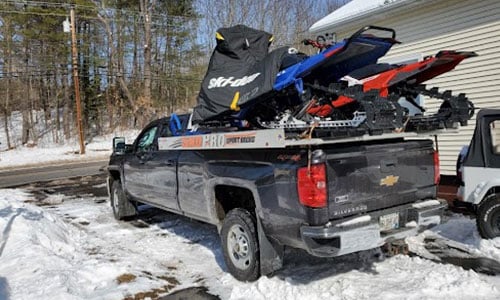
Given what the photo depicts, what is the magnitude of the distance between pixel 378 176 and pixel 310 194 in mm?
824

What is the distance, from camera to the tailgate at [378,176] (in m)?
4.07

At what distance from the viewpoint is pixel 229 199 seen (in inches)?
218

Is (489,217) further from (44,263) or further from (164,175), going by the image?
(44,263)

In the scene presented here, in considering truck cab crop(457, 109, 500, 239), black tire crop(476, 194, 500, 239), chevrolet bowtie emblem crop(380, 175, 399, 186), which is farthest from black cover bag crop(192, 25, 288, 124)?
black tire crop(476, 194, 500, 239)

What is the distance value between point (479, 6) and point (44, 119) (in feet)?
111

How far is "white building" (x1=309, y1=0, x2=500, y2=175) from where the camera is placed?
958 centimetres

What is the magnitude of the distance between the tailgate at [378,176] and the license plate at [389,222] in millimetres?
110

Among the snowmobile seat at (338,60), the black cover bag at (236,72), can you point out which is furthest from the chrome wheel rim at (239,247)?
the snowmobile seat at (338,60)

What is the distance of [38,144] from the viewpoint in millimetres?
32750

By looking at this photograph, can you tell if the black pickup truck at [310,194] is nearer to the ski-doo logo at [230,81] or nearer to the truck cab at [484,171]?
the ski-doo logo at [230,81]

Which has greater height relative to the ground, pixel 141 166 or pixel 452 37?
pixel 452 37

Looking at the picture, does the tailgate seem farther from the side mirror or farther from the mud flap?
the side mirror

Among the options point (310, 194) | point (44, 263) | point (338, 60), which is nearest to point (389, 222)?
point (310, 194)

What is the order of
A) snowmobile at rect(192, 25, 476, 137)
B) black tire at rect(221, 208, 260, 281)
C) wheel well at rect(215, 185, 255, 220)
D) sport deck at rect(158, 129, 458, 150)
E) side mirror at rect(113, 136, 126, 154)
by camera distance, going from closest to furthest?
sport deck at rect(158, 129, 458, 150) < snowmobile at rect(192, 25, 476, 137) < black tire at rect(221, 208, 260, 281) < wheel well at rect(215, 185, 255, 220) < side mirror at rect(113, 136, 126, 154)
